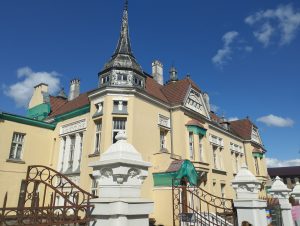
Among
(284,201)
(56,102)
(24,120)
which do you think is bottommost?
(284,201)

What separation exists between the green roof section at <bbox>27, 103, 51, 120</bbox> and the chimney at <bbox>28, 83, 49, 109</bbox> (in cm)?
39

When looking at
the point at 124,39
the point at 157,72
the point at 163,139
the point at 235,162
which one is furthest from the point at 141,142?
the point at 235,162

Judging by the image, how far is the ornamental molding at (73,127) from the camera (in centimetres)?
1749

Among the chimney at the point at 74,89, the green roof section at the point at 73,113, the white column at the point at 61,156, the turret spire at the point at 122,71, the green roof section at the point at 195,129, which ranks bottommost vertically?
the white column at the point at 61,156

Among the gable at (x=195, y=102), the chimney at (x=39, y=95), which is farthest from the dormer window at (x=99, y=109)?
the chimney at (x=39, y=95)

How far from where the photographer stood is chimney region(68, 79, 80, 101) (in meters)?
24.9

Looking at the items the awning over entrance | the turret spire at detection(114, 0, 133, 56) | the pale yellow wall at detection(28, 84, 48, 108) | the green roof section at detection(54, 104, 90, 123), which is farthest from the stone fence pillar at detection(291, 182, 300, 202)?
the pale yellow wall at detection(28, 84, 48, 108)

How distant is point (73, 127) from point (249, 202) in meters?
14.4

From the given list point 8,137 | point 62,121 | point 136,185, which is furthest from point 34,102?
point 136,185

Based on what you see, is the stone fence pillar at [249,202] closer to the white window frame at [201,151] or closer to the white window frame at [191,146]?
the white window frame at [191,146]

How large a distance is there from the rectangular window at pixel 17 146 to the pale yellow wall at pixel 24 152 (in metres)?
0.26

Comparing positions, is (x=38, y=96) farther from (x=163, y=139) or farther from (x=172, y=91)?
(x=163, y=139)

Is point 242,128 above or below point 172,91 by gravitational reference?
below

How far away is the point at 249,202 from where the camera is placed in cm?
637
